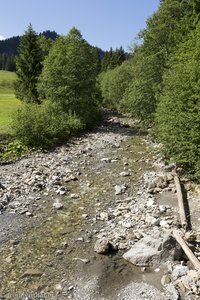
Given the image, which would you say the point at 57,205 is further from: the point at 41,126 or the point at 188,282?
the point at 41,126

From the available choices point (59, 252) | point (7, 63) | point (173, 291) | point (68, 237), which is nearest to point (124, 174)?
point (68, 237)

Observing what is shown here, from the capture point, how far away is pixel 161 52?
1276 inches

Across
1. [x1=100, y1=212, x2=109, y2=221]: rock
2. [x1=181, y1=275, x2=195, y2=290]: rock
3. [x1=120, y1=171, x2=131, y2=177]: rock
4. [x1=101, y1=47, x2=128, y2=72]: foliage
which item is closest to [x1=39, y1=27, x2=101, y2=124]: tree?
[x1=120, y1=171, x2=131, y2=177]: rock

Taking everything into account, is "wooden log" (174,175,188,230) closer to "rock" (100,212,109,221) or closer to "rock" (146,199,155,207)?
"rock" (146,199,155,207)

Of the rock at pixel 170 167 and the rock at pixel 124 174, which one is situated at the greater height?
the rock at pixel 170 167

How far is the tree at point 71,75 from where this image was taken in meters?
38.5

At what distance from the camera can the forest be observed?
19.2 meters

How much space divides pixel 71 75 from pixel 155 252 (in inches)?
1182

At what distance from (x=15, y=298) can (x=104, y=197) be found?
8.96m

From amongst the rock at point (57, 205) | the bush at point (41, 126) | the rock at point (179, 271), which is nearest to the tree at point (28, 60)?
the bush at point (41, 126)

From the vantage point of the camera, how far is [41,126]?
3102 cm

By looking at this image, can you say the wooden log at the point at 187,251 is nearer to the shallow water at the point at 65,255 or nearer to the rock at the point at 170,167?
the shallow water at the point at 65,255

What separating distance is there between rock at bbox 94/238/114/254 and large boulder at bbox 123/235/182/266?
2.42ft

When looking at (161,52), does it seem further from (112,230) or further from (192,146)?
(112,230)
